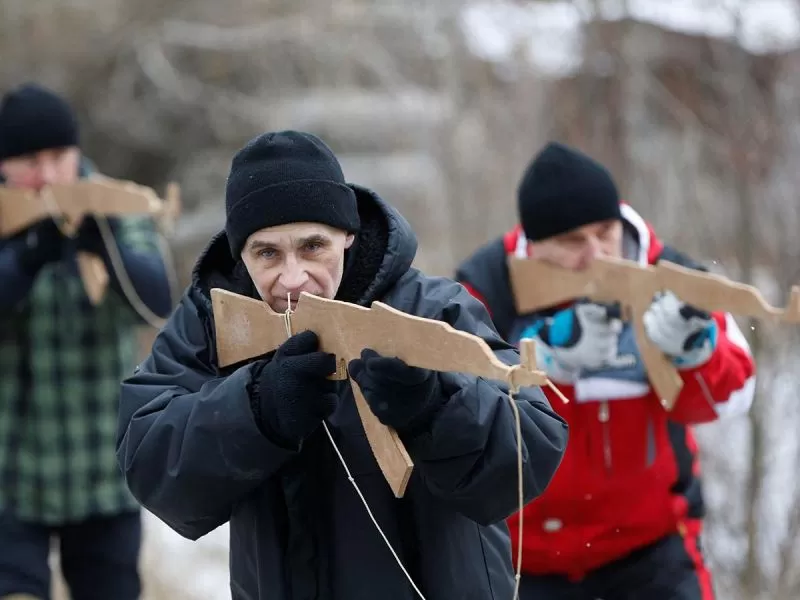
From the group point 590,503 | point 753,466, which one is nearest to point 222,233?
point 590,503

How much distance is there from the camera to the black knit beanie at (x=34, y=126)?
3.91m

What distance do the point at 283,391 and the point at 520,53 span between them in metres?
4.92

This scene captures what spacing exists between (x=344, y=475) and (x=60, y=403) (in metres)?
1.98

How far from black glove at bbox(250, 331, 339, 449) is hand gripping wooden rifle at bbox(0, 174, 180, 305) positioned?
6.35ft

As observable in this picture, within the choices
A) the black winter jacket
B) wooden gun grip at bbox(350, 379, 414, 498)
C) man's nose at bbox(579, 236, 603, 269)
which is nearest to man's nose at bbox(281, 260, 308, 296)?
the black winter jacket

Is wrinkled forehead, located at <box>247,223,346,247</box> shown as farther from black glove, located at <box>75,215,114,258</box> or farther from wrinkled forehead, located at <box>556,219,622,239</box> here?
black glove, located at <box>75,215,114,258</box>

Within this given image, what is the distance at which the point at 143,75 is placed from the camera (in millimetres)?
10258

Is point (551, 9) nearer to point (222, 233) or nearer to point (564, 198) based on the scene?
point (564, 198)

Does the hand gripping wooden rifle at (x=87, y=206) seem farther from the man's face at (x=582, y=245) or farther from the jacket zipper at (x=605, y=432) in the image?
the jacket zipper at (x=605, y=432)

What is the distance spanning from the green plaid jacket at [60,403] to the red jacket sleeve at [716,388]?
6.07 ft

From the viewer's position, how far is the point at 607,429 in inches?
123

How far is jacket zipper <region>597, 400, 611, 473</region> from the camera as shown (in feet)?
10.2

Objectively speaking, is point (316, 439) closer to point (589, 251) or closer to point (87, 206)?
point (589, 251)

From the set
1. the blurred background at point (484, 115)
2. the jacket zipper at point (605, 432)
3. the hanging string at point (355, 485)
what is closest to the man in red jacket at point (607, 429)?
the jacket zipper at point (605, 432)
